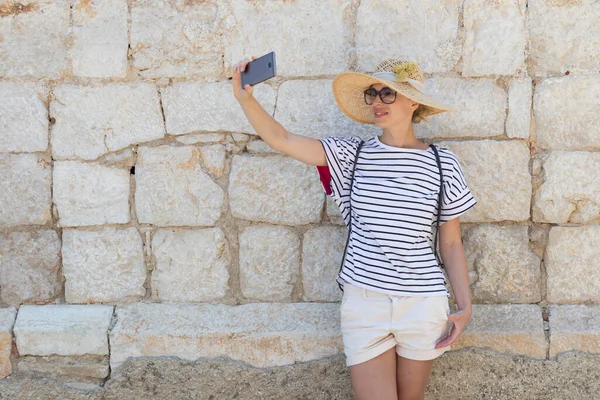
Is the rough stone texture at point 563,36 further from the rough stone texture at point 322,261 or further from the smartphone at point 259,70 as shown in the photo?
the smartphone at point 259,70

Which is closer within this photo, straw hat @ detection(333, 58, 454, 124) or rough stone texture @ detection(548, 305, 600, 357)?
straw hat @ detection(333, 58, 454, 124)

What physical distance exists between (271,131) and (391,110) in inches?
22.4

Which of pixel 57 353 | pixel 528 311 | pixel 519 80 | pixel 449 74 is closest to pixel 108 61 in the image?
pixel 57 353

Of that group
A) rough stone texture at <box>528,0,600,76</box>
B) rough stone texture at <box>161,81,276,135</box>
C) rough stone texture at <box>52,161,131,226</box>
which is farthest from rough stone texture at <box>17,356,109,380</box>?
rough stone texture at <box>528,0,600,76</box>

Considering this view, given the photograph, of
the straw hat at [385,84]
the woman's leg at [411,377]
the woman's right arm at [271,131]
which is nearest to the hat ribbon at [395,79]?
the straw hat at [385,84]

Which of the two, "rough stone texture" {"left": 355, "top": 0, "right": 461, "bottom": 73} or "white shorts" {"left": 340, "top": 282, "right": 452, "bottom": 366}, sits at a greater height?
"rough stone texture" {"left": 355, "top": 0, "right": 461, "bottom": 73}

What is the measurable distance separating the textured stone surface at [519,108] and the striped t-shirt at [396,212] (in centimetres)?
64

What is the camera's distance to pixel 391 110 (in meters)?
3.15

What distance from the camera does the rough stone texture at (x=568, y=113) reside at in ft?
11.9

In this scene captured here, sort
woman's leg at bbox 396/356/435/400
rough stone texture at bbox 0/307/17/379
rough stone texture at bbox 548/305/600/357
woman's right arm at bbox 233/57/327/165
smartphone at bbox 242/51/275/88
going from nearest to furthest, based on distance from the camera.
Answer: smartphone at bbox 242/51/275/88
woman's right arm at bbox 233/57/327/165
woman's leg at bbox 396/356/435/400
rough stone texture at bbox 548/305/600/357
rough stone texture at bbox 0/307/17/379

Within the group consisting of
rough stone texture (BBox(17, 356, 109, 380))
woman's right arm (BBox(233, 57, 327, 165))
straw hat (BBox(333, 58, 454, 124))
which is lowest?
rough stone texture (BBox(17, 356, 109, 380))

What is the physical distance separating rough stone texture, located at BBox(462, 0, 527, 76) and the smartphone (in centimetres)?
132

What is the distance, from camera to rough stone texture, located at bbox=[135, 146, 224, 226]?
3742mm

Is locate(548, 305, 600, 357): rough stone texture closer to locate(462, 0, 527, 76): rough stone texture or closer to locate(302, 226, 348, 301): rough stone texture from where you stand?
locate(302, 226, 348, 301): rough stone texture
